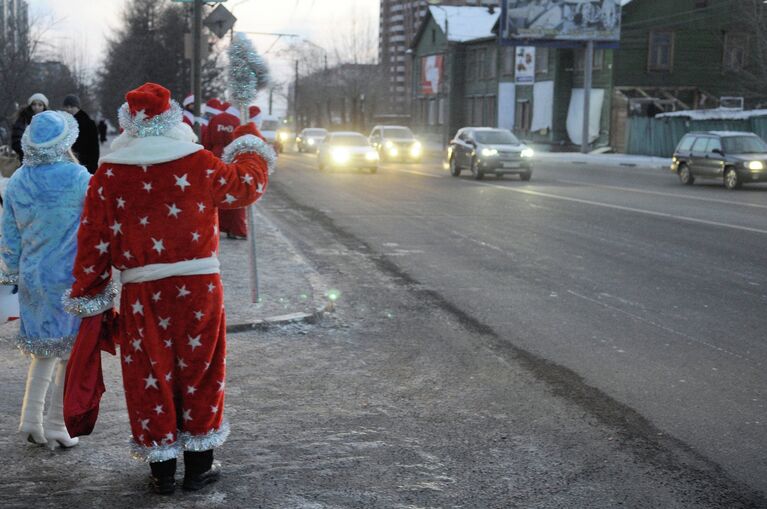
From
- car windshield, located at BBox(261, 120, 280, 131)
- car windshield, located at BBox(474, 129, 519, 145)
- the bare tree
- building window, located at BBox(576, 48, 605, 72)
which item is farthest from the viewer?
car windshield, located at BBox(261, 120, 280, 131)

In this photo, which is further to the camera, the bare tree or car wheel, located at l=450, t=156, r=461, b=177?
the bare tree

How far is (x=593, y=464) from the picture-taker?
181 inches

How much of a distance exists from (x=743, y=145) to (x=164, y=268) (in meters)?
25.5

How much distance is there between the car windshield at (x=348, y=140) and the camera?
32.8 metres

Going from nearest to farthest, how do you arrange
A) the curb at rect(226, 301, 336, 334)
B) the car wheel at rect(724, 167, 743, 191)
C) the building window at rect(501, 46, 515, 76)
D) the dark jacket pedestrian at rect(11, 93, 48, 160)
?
the curb at rect(226, 301, 336, 334), the dark jacket pedestrian at rect(11, 93, 48, 160), the car wheel at rect(724, 167, 743, 191), the building window at rect(501, 46, 515, 76)

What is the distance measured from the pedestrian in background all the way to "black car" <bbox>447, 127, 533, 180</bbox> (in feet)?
78.7

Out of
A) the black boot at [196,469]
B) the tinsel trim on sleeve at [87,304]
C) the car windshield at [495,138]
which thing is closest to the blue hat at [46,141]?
the tinsel trim on sleeve at [87,304]

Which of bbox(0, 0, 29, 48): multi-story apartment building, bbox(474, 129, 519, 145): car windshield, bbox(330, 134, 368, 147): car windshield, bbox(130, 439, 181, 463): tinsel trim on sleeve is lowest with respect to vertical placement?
bbox(130, 439, 181, 463): tinsel trim on sleeve

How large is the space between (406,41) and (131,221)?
654ft

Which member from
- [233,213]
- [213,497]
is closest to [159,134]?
[213,497]

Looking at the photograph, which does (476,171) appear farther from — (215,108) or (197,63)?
(215,108)

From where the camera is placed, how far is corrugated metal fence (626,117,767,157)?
4126cm

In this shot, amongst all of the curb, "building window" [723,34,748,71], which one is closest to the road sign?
the curb

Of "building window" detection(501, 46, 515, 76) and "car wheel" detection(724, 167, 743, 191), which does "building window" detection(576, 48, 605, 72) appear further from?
"car wheel" detection(724, 167, 743, 191)
